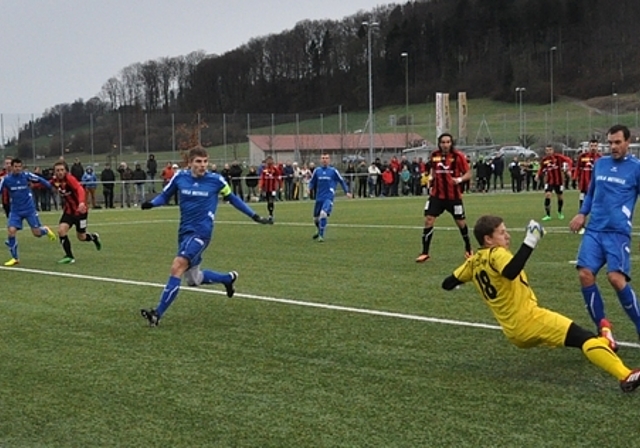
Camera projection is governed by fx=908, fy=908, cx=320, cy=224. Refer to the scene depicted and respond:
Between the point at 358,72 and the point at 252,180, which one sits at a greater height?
the point at 358,72

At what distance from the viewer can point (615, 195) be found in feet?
26.3

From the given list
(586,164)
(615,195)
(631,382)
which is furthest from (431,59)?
(631,382)

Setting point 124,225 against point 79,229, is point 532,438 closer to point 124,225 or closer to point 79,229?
point 79,229

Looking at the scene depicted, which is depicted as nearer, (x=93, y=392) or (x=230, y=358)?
(x=93, y=392)

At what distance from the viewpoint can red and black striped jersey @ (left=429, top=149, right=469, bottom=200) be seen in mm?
15078

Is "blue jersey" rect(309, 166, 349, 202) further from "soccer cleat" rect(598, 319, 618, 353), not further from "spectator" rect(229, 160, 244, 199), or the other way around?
"spectator" rect(229, 160, 244, 199)

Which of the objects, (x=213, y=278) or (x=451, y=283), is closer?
(x=451, y=283)

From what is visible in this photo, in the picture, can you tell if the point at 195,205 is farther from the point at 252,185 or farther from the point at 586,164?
the point at 252,185

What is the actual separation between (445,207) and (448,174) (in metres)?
0.56

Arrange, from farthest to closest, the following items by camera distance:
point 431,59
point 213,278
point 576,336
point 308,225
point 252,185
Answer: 1. point 431,59
2. point 252,185
3. point 308,225
4. point 213,278
5. point 576,336

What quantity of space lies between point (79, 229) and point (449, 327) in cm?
982

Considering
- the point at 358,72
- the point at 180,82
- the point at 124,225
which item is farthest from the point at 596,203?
the point at 358,72

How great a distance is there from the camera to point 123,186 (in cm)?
4028

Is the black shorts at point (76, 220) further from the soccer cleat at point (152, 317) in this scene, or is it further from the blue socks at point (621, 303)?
the blue socks at point (621, 303)
